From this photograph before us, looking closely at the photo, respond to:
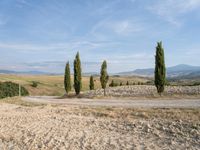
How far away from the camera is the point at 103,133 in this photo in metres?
16.2

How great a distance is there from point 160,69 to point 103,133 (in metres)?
31.3

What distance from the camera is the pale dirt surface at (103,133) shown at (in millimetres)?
13812

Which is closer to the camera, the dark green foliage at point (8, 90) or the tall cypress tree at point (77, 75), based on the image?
the tall cypress tree at point (77, 75)

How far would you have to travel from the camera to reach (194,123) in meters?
15.3

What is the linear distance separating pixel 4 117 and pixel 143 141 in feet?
46.6

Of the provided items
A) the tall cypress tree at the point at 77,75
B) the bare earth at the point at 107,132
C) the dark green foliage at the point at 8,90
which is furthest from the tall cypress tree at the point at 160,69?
the dark green foliage at the point at 8,90

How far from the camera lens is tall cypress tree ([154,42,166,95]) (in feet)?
151

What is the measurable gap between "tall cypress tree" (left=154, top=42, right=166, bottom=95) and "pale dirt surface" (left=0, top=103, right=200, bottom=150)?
25584 millimetres

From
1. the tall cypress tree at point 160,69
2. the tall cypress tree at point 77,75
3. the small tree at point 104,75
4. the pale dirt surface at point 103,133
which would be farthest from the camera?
the tall cypress tree at point 77,75

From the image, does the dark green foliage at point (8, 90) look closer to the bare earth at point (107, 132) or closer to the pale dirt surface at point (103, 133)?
the bare earth at point (107, 132)

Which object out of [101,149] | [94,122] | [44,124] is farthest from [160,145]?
[44,124]

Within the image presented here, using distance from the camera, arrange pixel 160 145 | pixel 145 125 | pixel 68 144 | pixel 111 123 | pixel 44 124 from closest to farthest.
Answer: pixel 160 145
pixel 68 144
pixel 145 125
pixel 111 123
pixel 44 124

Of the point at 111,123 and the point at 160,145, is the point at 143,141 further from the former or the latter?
the point at 111,123

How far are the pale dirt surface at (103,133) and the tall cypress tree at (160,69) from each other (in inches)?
1007
